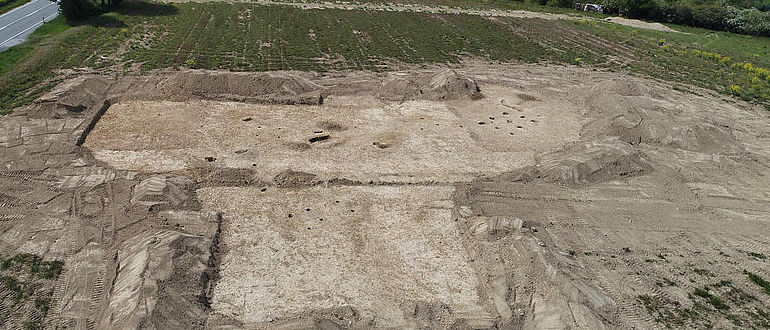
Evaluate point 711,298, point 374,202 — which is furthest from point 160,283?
point 711,298

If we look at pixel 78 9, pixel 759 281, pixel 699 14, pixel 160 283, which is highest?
pixel 78 9

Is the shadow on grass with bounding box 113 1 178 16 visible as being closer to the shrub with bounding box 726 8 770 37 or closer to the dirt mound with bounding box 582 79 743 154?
the dirt mound with bounding box 582 79 743 154

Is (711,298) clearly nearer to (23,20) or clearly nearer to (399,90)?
(399,90)

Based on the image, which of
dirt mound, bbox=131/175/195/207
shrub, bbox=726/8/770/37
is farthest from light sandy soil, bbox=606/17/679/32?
dirt mound, bbox=131/175/195/207

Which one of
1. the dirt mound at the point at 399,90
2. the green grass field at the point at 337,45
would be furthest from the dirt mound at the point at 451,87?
the green grass field at the point at 337,45

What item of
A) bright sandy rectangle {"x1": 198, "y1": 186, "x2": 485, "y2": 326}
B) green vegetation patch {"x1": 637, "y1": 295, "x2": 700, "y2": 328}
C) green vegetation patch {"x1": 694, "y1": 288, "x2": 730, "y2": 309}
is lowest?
green vegetation patch {"x1": 694, "y1": 288, "x2": 730, "y2": 309}

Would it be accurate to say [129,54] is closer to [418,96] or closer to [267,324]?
[418,96]

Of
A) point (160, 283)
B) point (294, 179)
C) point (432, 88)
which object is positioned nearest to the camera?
point (160, 283)
